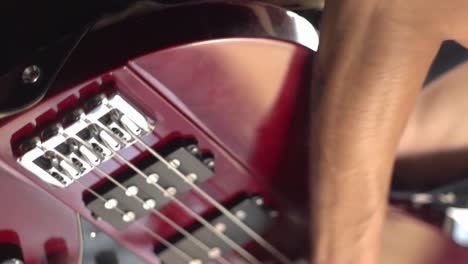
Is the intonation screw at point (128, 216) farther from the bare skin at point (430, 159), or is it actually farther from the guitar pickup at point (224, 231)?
the bare skin at point (430, 159)

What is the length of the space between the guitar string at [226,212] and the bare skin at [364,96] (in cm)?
9

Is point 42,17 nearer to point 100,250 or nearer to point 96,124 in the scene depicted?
point 96,124

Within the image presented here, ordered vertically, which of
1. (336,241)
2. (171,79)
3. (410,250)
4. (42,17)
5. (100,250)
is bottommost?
(410,250)

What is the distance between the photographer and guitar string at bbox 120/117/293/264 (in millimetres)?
619

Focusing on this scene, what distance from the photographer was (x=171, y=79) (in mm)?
573

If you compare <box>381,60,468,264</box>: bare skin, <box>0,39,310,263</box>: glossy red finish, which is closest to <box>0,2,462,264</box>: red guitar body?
<box>0,39,310,263</box>: glossy red finish

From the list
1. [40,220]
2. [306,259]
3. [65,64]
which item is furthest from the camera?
[306,259]

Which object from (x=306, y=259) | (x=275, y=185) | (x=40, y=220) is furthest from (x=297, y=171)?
(x=40, y=220)

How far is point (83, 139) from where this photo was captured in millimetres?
575

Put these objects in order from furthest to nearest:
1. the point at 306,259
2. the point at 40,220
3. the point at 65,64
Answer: the point at 306,259 → the point at 40,220 → the point at 65,64

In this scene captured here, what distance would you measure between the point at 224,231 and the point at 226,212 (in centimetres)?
3

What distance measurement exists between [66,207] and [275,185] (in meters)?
0.21

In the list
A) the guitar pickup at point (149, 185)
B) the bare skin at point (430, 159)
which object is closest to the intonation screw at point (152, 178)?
the guitar pickup at point (149, 185)

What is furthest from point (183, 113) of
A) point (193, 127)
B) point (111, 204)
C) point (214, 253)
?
point (214, 253)
